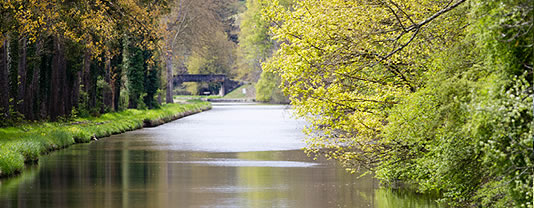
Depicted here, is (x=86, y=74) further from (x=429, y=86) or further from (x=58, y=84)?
(x=429, y=86)

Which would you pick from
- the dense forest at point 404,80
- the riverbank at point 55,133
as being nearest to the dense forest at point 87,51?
the dense forest at point 404,80

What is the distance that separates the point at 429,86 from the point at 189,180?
30.6ft

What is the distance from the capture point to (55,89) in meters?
41.0

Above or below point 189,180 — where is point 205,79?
above

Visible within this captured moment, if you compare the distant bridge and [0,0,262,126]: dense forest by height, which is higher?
the distant bridge

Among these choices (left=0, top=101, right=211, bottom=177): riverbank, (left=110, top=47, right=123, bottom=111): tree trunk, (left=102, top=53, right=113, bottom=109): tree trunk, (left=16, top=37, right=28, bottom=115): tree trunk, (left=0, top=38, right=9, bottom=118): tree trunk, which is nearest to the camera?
(left=0, top=101, right=211, bottom=177): riverbank

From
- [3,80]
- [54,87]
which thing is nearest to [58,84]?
[54,87]

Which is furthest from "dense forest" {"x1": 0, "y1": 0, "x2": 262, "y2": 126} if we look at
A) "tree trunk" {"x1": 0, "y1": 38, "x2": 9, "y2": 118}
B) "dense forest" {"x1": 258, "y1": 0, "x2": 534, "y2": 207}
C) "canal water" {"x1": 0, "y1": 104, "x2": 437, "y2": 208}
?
"dense forest" {"x1": 258, "y1": 0, "x2": 534, "y2": 207}

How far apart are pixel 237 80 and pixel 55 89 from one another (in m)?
94.3

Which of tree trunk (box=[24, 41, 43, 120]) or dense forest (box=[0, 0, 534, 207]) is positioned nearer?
dense forest (box=[0, 0, 534, 207])

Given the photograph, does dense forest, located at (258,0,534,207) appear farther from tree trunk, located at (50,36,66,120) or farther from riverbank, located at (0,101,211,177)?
tree trunk, located at (50,36,66,120)

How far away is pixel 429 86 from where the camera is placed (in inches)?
587

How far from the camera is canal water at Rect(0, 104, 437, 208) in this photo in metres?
18.2

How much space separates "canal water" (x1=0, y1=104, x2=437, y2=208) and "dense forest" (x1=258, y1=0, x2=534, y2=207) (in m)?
1.27
